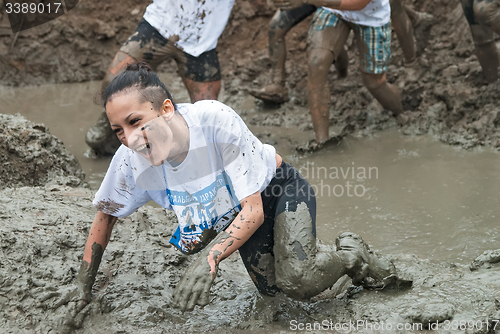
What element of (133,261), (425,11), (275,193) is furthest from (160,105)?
(425,11)

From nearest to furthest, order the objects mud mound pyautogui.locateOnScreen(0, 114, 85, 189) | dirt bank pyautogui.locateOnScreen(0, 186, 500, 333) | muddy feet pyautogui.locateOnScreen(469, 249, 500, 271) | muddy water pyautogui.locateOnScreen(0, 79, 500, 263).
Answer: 1. dirt bank pyautogui.locateOnScreen(0, 186, 500, 333)
2. muddy feet pyautogui.locateOnScreen(469, 249, 500, 271)
3. muddy water pyautogui.locateOnScreen(0, 79, 500, 263)
4. mud mound pyautogui.locateOnScreen(0, 114, 85, 189)

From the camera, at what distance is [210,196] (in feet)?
6.05

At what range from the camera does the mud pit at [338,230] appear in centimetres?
190

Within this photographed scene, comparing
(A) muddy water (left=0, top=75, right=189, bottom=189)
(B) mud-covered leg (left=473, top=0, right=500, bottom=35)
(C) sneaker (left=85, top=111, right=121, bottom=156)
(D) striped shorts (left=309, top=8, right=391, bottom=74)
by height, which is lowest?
(A) muddy water (left=0, top=75, right=189, bottom=189)

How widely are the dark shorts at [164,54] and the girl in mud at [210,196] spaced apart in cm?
168

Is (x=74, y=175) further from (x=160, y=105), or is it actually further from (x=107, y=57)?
(x=107, y=57)

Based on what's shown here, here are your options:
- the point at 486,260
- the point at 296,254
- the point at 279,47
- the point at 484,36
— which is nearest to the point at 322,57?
the point at 279,47

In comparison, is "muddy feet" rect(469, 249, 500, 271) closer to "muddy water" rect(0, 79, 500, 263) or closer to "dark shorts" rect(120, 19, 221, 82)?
"muddy water" rect(0, 79, 500, 263)

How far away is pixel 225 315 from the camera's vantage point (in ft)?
6.54

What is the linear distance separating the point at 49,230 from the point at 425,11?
4.21 meters

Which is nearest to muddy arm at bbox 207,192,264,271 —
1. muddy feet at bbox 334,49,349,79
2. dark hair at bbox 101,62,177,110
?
dark hair at bbox 101,62,177,110

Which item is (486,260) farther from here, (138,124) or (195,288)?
(138,124)

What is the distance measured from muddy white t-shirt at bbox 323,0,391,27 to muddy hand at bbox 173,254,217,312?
2.59 m

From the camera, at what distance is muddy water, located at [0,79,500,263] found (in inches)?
104
